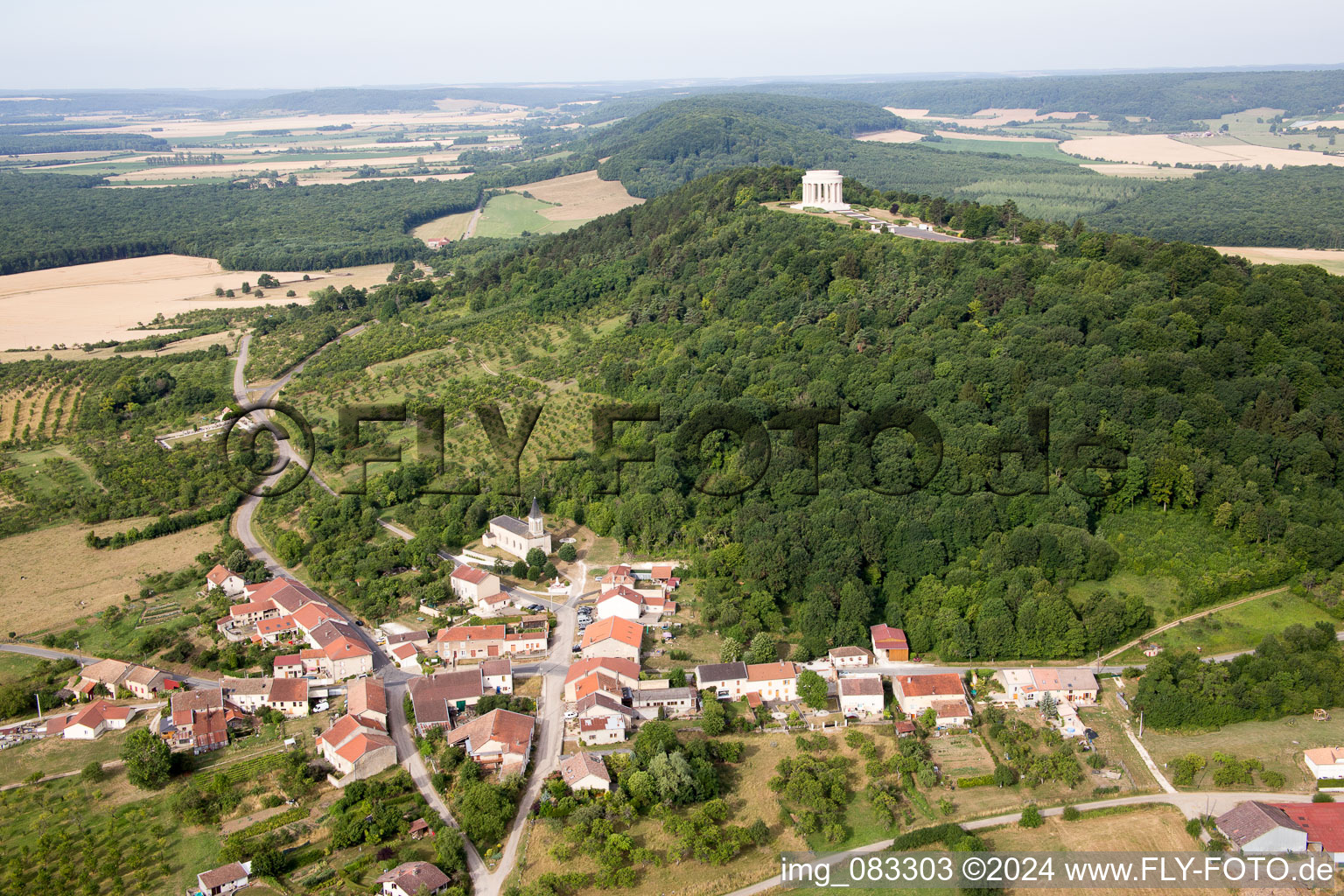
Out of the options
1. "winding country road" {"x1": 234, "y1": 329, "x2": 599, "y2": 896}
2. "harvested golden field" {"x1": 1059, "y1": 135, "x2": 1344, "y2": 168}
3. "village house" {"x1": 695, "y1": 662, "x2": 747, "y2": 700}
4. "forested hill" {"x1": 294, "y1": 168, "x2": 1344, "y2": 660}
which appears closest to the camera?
"winding country road" {"x1": 234, "y1": 329, "x2": 599, "y2": 896}

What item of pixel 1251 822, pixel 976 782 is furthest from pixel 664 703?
pixel 1251 822

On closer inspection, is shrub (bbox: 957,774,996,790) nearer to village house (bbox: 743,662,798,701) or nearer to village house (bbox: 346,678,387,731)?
village house (bbox: 743,662,798,701)

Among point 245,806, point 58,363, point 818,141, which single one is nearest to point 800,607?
point 245,806

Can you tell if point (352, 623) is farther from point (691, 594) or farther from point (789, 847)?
point (789, 847)

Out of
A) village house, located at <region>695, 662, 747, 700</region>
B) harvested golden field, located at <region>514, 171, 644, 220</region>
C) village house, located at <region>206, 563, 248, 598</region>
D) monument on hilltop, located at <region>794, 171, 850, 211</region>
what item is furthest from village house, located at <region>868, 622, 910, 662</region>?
harvested golden field, located at <region>514, 171, 644, 220</region>

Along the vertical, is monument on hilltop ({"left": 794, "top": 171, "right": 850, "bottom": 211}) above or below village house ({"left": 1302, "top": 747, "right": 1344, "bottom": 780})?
above

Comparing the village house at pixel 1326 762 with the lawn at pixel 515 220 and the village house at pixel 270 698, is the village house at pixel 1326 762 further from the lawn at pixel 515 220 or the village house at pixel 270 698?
the lawn at pixel 515 220
